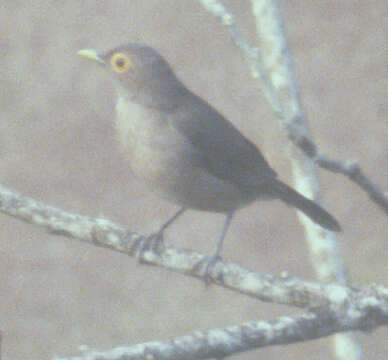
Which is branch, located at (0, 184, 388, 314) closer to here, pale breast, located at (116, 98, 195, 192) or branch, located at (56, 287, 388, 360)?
branch, located at (56, 287, 388, 360)

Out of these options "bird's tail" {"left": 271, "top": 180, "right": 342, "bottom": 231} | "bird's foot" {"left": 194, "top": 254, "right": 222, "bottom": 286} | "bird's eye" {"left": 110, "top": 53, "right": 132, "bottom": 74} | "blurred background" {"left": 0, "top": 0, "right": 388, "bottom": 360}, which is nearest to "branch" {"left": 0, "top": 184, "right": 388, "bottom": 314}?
"bird's foot" {"left": 194, "top": 254, "right": 222, "bottom": 286}

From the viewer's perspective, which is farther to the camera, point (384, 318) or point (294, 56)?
point (294, 56)

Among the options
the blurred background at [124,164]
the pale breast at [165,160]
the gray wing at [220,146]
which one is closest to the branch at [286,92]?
the gray wing at [220,146]

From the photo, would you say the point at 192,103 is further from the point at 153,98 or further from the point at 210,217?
the point at 210,217

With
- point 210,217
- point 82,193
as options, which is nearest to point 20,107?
point 82,193

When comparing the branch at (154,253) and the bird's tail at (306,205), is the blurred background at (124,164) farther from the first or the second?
the branch at (154,253)

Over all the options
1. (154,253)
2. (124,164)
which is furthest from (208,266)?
(124,164)
